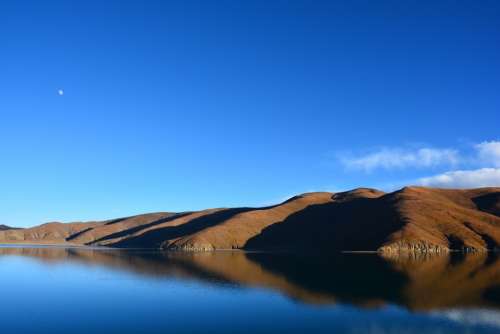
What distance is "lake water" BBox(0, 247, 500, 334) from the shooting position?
56188 mm

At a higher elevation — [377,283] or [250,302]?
[250,302]

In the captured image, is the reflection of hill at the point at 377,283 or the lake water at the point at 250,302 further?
the reflection of hill at the point at 377,283

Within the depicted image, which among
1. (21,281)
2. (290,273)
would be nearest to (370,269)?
(290,273)

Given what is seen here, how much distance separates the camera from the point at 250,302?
73688 millimetres

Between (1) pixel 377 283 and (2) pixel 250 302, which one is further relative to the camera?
(1) pixel 377 283

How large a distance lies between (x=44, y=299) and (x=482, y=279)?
81.9 m

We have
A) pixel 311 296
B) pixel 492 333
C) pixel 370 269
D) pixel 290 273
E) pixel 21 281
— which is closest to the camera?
pixel 492 333

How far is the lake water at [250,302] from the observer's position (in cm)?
5619

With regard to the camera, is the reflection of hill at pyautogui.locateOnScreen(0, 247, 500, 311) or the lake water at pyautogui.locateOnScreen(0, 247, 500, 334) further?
the reflection of hill at pyautogui.locateOnScreen(0, 247, 500, 311)

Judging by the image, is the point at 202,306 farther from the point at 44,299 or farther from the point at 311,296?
the point at 44,299

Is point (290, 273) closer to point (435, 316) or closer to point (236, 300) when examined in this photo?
point (236, 300)

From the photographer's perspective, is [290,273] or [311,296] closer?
[311,296]

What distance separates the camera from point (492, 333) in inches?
2031

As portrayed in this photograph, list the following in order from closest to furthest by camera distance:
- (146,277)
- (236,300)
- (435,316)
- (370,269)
Result: (435,316) → (236,300) → (146,277) → (370,269)
